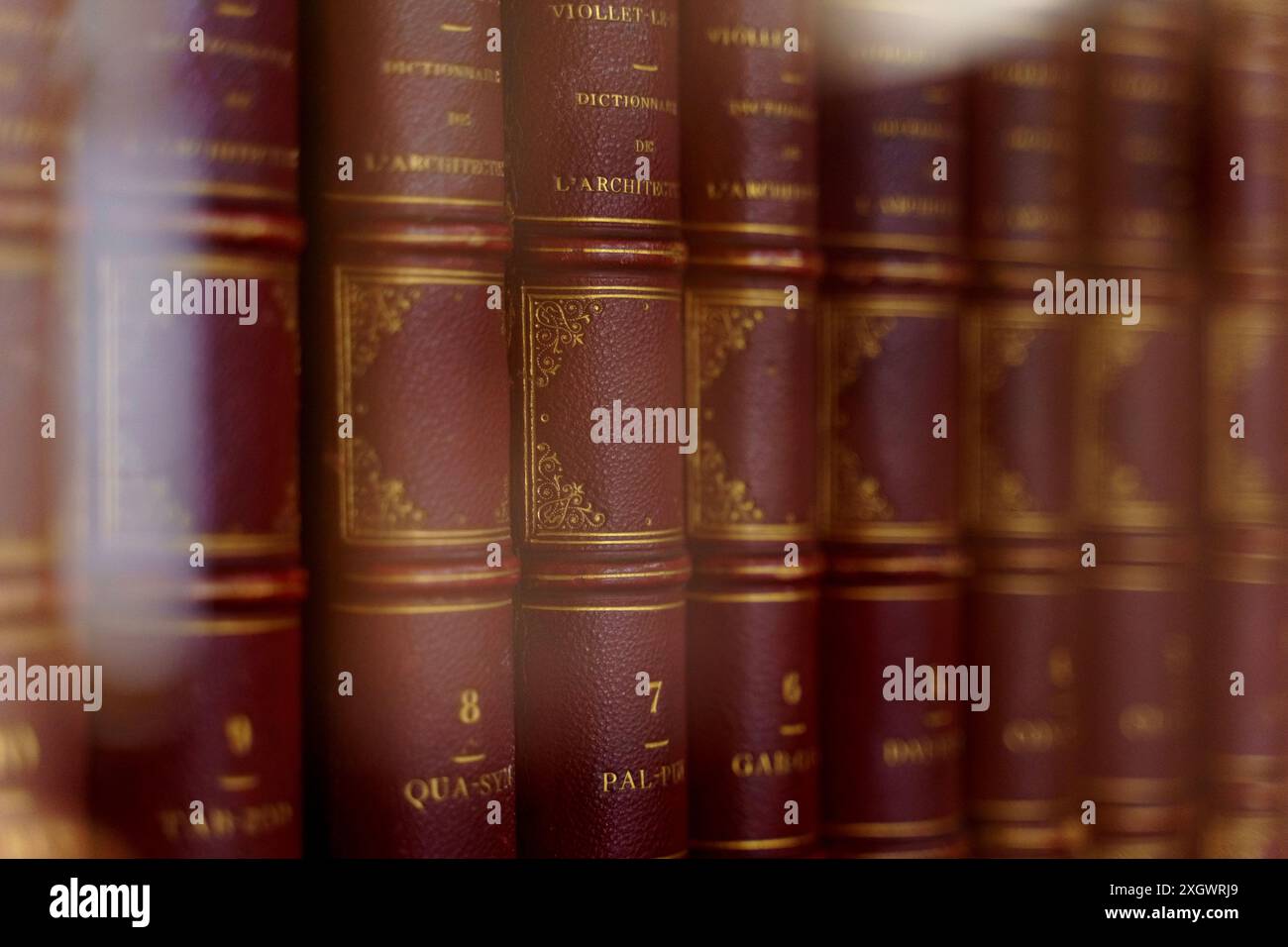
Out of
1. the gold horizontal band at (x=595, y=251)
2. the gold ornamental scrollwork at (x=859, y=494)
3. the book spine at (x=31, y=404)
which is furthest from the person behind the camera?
the gold ornamental scrollwork at (x=859, y=494)

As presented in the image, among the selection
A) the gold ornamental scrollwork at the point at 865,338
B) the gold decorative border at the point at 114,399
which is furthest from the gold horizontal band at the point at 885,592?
the gold decorative border at the point at 114,399

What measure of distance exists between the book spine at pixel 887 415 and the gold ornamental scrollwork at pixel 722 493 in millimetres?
65

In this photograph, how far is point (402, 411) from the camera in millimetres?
677

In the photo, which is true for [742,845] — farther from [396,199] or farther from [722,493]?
[396,199]

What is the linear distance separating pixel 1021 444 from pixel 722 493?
0.19m

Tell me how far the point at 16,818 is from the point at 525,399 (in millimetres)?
289

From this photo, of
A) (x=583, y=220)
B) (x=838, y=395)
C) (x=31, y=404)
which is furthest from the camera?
(x=838, y=395)

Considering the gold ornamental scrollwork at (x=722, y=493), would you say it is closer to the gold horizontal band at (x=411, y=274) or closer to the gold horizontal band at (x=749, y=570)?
the gold horizontal band at (x=749, y=570)

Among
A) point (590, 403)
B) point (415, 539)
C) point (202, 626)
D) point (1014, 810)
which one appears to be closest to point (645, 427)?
point (590, 403)

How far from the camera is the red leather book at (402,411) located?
673 millimetres

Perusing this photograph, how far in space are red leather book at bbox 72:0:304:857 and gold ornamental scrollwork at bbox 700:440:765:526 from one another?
224 mm

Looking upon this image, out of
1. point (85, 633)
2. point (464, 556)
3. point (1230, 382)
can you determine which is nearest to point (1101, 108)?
point (1230, 382)

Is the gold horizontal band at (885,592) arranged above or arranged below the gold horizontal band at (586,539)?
below
